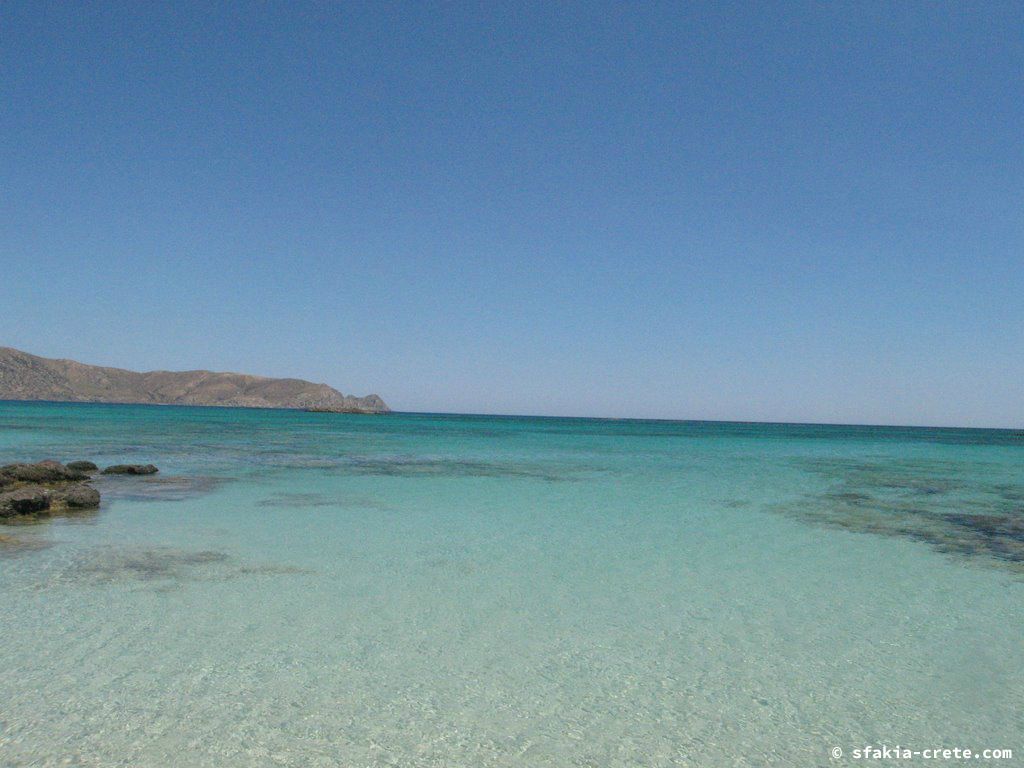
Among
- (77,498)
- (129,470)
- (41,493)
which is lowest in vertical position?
(129,470)

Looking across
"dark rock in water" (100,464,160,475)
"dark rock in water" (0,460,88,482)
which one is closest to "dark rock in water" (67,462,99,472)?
"dark rock in water" (100,464,160,475)

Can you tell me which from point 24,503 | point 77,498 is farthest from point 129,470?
point 24,503

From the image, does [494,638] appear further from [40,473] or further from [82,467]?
[82,467]

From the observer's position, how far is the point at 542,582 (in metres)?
8.30

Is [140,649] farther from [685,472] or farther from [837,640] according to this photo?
[685,472]

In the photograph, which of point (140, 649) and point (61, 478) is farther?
point (61, 478)

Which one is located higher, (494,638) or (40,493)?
(40,493)

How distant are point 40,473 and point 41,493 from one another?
4.34 m

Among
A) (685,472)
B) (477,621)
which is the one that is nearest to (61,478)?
(477,621)

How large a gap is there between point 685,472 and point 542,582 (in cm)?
1872

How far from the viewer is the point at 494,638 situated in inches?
244

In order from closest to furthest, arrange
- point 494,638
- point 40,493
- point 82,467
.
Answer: point 494,638 < point 40,493 < point 82,467

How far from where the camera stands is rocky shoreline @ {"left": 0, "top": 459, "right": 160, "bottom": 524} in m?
11.6

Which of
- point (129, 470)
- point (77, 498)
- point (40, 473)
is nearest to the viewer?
point (77, 498)
